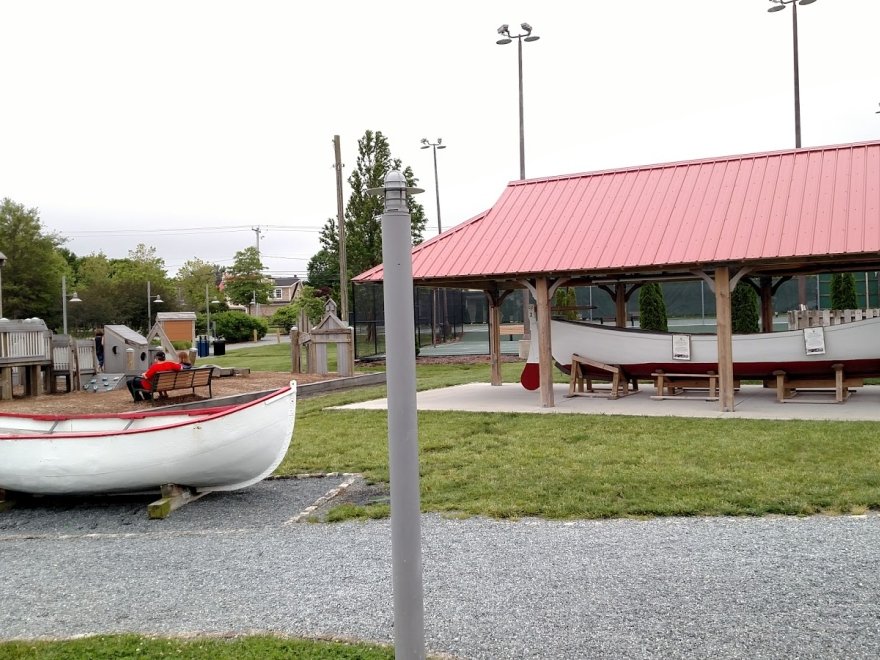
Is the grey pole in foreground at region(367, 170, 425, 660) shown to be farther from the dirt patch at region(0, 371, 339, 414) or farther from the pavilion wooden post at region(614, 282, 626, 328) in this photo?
the pavilion wooden post at region(614, 282, 626, 328)

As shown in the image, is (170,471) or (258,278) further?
(258,278)

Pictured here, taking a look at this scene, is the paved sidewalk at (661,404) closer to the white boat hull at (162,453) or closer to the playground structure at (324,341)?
the playground structure at (324,341)

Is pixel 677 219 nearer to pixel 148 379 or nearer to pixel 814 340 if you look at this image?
pixel 814 340

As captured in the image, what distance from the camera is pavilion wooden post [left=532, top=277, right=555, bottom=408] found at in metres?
15.3

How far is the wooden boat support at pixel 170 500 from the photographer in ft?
27.0

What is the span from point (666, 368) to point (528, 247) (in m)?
3.53

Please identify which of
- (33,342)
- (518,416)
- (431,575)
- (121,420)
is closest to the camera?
(431,575)

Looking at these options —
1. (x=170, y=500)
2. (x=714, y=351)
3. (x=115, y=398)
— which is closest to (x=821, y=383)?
(x=714, y=351)

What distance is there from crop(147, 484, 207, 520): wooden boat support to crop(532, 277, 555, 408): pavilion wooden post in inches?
301

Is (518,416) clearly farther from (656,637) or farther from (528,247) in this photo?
(656,637)

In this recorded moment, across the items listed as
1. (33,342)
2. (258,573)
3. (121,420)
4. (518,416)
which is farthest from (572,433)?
(33,342)

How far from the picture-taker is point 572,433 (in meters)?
12.0

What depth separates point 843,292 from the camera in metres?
27.6

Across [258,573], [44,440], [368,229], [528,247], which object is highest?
[368,229]
